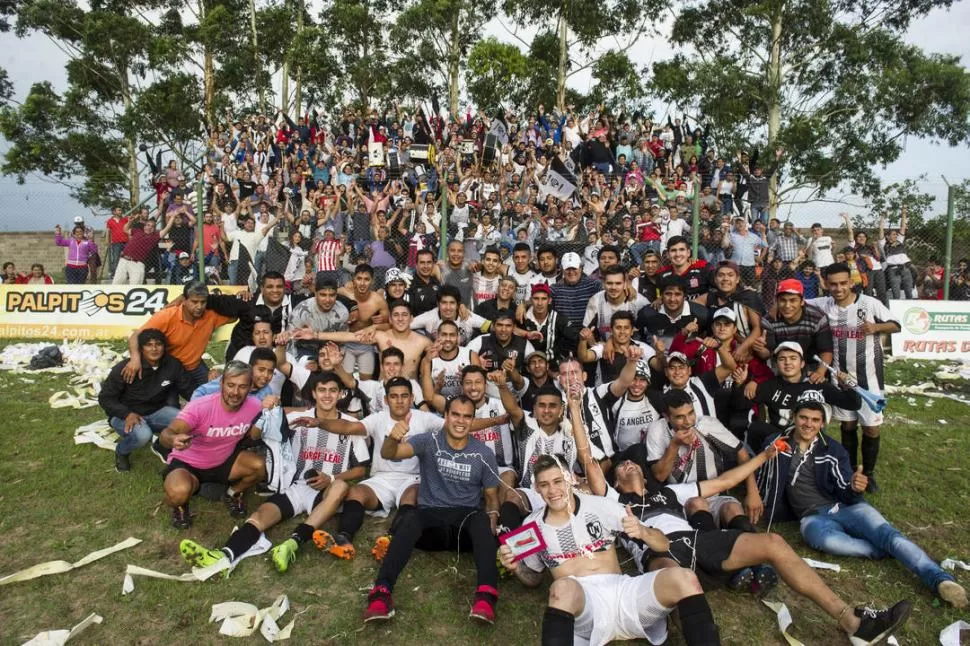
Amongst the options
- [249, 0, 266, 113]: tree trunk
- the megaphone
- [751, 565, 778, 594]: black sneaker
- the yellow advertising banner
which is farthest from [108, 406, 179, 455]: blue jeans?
[249, 0, 266, 113]: tree trunk

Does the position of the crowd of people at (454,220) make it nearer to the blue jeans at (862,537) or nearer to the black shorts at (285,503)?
the black shorts at (285,503)

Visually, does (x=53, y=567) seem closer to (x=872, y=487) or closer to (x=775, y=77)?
(x=872, y=487)

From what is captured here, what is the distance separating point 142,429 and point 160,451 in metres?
0.28

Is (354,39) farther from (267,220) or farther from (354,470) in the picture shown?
(354,470)

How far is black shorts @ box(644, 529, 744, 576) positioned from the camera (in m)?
4.11

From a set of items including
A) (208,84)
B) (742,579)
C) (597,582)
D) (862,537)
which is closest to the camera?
(597,582)

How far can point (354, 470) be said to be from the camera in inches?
213

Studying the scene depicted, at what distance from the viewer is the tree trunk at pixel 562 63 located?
97.6 ft

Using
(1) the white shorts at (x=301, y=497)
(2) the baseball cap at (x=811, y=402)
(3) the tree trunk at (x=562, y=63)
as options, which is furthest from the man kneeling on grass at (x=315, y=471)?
(3) the tree trunk at (x=562, y=63)

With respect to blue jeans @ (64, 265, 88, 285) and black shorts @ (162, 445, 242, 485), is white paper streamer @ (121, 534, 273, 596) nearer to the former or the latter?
black shorts @ (162, 445, 242, 485)

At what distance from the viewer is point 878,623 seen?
3.67m

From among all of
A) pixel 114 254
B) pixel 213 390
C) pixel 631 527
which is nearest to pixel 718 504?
pixel 631 527

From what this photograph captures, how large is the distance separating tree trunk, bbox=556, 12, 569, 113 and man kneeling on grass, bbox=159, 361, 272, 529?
2714cm

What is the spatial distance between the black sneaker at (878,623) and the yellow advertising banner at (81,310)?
38.2ft
